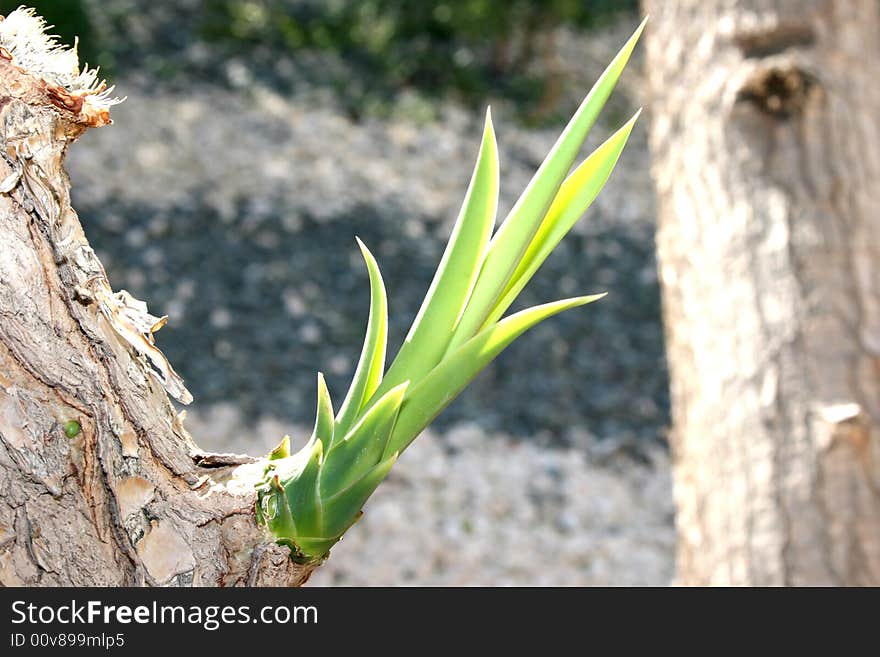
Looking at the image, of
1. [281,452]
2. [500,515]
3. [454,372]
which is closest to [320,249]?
[500,515]

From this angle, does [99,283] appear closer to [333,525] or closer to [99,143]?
[333,525]

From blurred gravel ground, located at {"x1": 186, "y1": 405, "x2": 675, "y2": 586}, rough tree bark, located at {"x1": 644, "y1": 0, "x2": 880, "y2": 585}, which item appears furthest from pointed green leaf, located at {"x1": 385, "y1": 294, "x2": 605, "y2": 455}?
blurred gravel ground, located at {"x1": 186, "y1": 405, "x2": 675, "y2": 586}

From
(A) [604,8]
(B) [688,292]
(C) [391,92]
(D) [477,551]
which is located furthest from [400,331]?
(A) [604,8]

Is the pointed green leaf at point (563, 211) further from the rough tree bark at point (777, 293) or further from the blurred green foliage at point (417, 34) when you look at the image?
the blurred green foliage at point (417, 34)

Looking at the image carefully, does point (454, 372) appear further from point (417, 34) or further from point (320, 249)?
point (417, 34)

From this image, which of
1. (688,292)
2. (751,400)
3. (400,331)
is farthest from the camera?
(400,331)

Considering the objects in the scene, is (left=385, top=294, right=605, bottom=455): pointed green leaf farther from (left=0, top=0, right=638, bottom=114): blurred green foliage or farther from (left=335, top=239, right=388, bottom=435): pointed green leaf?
(left=0, top=0, right=638, bottom=114): blurred green foliage
